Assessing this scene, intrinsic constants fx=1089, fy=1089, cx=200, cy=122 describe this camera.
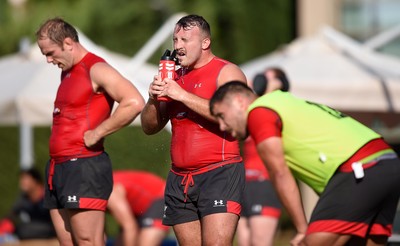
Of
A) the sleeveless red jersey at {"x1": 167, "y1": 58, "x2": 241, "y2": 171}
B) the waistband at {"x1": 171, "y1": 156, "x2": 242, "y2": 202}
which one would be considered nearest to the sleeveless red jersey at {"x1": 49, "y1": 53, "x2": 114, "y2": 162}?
the sleeveless red jersey at {"x1": 167, "y1": 58, "x2": 241, "y2": 171}

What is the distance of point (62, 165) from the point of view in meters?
7.83

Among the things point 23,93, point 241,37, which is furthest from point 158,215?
point 241,37

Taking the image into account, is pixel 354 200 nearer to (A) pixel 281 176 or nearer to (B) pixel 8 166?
(A) pixel 281 176

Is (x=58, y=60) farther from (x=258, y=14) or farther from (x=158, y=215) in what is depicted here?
(x=258, y=14)

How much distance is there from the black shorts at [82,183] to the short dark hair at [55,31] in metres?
0.88

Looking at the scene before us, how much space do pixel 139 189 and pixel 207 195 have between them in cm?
401

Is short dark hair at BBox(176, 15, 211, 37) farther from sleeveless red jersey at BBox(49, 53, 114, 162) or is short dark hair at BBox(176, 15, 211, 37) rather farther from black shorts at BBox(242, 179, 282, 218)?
black shorts at BBox(242, 179, 282, 218)

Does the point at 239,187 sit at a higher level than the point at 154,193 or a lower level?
higher

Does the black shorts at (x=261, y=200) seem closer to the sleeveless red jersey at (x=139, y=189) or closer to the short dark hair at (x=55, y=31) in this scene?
the sleeveless red jersey at (x=139, y=189)

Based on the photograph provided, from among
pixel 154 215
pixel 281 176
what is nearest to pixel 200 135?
pixel 281 176

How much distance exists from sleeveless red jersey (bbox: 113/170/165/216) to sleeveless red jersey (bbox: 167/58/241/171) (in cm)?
366

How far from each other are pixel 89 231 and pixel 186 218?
921 millimetres

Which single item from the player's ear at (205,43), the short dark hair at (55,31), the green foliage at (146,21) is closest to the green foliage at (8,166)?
the green foliage at (146,21)

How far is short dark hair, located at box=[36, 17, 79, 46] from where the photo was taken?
777cm
